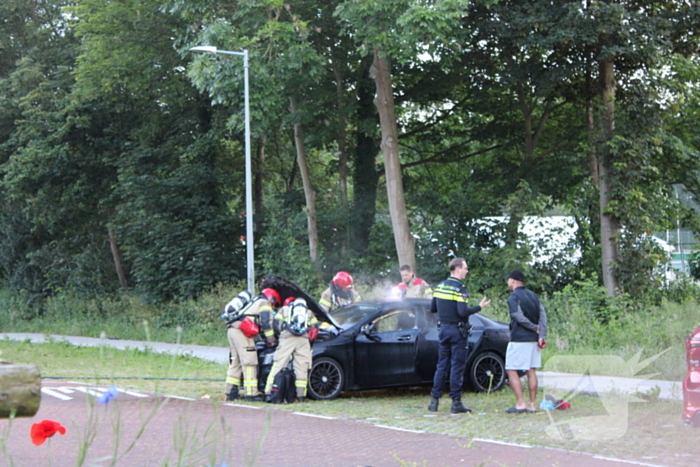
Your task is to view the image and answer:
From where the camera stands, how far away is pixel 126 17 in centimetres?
2712

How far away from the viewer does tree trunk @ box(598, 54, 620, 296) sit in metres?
22.8

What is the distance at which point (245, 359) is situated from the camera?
1184 centimetres

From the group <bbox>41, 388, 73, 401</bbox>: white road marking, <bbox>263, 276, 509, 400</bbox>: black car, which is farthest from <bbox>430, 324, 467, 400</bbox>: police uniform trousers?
<bbox>41, 388, 73, 401</bbox>: white road marking

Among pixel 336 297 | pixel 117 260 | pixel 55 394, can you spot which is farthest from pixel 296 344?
pixel 117 260

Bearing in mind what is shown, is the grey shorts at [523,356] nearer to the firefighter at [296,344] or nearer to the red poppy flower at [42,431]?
the firefighter at [296,344]

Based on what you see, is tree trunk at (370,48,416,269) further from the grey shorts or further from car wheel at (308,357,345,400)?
the grey shorts

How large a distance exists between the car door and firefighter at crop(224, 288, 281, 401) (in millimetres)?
1328

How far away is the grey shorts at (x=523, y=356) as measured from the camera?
10445 millimetres

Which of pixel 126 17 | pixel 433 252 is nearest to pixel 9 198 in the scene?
pixel 126 17

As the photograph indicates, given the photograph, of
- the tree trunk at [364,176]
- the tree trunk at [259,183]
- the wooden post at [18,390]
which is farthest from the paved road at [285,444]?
the tree trunk at [259,183]

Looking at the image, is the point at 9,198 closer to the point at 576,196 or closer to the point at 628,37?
the point at 576,196

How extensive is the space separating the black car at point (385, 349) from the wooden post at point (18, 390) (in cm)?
861

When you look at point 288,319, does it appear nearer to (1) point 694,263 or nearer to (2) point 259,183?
(2) point 259,183

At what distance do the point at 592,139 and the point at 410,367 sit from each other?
44.3 ft
